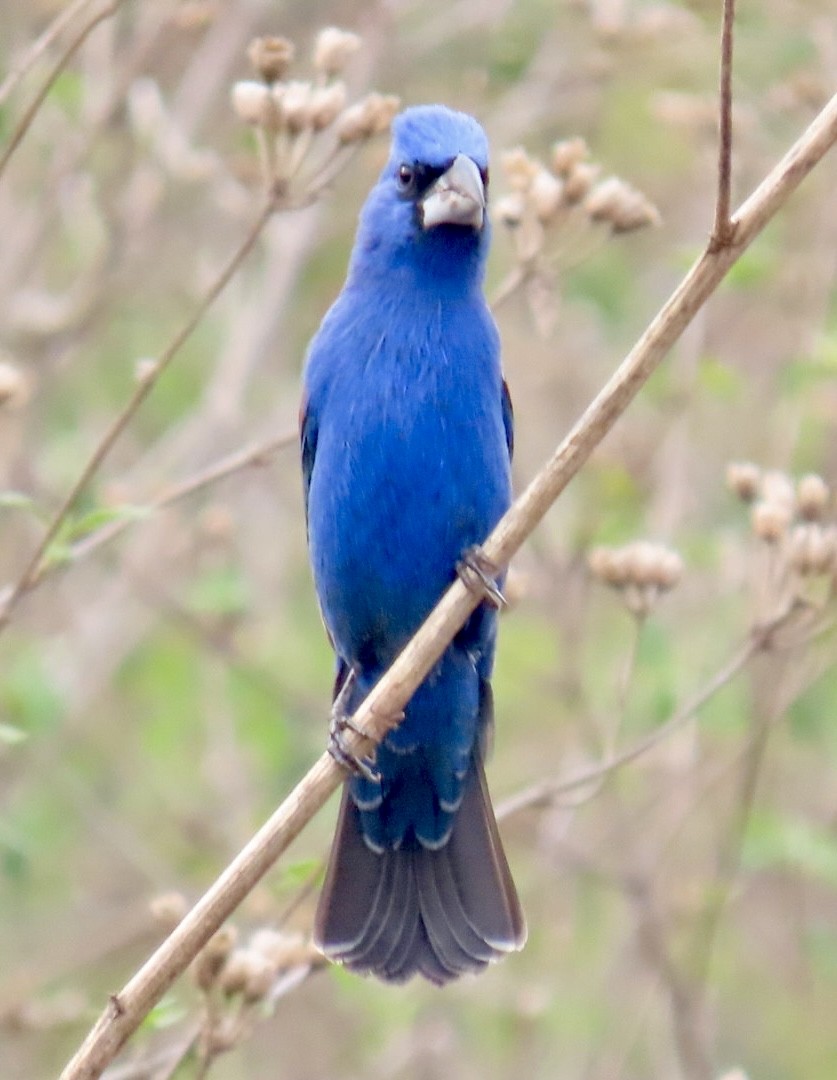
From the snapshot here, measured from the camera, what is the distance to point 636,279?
24.7 feet

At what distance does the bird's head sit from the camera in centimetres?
445

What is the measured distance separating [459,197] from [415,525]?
76 centimetres

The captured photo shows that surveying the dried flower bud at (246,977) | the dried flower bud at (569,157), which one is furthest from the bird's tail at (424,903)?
the dried flower bud at (569,157)

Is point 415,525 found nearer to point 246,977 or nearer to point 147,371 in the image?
point 147,371

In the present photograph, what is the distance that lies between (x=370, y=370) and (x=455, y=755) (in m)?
1.03

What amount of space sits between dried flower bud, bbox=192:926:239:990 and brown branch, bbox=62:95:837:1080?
177 mm

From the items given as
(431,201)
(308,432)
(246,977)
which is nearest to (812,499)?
(431,201)

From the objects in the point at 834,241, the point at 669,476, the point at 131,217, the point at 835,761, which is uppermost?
the point at 131,217

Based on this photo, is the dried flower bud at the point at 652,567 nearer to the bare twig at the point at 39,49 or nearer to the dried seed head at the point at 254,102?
the dried seed head at the point at 254,102

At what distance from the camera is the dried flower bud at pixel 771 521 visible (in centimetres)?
449

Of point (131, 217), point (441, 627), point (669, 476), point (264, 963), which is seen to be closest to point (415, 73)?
point (131, 217)

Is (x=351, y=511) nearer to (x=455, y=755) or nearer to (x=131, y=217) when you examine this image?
(x=455, y=755)

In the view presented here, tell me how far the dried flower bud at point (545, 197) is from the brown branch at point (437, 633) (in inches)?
40.1

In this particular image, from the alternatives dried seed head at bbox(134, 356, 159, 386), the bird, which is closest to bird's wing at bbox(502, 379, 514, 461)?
the bird
